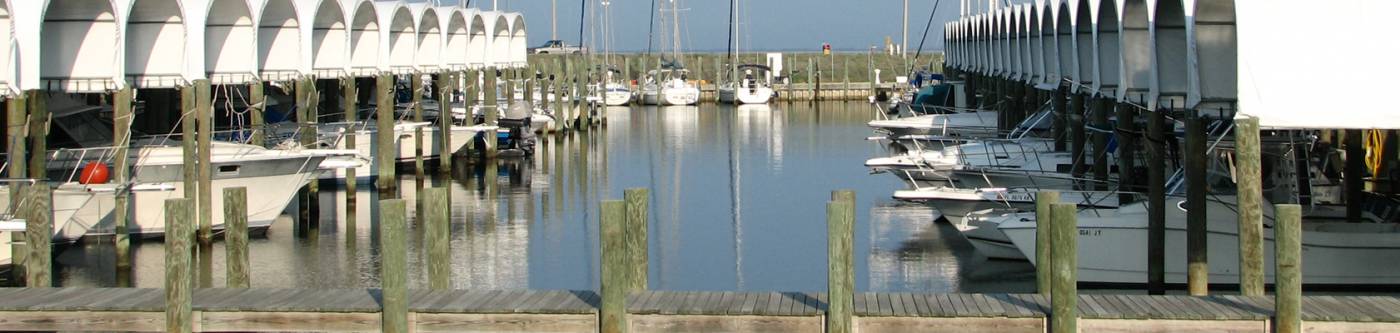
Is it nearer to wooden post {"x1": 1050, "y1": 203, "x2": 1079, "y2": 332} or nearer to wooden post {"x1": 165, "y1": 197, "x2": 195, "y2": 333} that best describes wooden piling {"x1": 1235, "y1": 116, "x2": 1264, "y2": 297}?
wooden post {"x1": 1050, "y1": 203, "x2": 1079, "y2": 332}

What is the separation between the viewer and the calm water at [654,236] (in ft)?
71.6

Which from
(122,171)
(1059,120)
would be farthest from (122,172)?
(1059,120)

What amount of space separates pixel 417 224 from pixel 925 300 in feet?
46.1

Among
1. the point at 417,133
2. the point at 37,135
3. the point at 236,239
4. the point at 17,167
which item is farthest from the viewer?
the point at 417,133

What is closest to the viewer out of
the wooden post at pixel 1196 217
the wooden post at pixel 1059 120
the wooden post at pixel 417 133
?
the wooden post at pixel 1196 217

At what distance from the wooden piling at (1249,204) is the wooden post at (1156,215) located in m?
2.55

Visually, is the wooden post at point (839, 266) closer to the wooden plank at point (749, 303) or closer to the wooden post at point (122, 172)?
the wooden plank at point (749, 303)

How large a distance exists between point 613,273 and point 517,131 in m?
29.1

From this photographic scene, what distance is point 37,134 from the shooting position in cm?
1978

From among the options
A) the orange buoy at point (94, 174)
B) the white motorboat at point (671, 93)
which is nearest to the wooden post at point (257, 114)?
the orange buoy at point (94, 174)

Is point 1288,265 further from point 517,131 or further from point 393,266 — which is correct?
point 517,131

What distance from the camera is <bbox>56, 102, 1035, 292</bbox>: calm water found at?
21812 mm

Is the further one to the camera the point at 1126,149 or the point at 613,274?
the point at 1126,149

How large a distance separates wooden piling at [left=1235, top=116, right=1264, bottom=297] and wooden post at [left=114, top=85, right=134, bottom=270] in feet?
41.5
